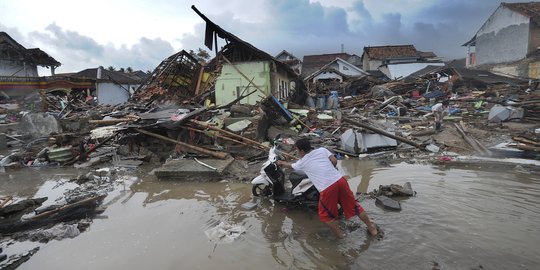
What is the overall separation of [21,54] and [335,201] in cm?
3931

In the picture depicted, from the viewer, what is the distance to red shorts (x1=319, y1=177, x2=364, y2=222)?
14.8 ft

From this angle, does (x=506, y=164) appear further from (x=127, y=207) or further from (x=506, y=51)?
(x=506, y=51)

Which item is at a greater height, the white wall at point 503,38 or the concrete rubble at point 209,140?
the white wall at point 503,38

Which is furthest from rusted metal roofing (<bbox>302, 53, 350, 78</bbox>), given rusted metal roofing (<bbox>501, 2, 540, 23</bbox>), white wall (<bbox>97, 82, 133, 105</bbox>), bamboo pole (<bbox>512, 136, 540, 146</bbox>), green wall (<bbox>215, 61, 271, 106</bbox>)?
bamboo pole (<bbox>512, 136, 540, 146</bbox>)

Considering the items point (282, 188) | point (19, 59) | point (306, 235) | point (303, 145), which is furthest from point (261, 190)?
point (19, 59)

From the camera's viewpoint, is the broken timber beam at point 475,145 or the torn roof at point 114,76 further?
the torn roof at point 114,76

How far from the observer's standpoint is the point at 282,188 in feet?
19.9

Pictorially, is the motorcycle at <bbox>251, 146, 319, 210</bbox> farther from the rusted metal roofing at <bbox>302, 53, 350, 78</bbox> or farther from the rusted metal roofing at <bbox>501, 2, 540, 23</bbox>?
the rusted metal roofing at <bbox>302, 53, 350, 78</bbox>

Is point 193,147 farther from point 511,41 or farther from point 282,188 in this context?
point 511,41

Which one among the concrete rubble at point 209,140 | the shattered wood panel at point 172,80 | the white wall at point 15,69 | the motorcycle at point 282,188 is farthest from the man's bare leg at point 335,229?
the white wall at point 15,69

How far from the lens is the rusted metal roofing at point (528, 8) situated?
91.3 ft

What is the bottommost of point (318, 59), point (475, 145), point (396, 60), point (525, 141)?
point (475, 145)

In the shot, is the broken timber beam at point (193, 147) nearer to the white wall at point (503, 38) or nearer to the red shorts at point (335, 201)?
the red shorts at point (335, 201)

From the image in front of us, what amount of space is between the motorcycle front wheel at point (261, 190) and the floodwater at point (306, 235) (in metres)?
0.22
